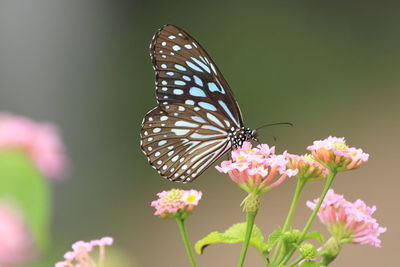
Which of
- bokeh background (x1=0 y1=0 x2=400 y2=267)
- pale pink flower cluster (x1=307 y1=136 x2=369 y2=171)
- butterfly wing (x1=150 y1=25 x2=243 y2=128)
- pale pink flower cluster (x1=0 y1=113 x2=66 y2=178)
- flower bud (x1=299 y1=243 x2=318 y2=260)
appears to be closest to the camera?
flower bud (x1=299 y1=243 x2=318 y2=260)

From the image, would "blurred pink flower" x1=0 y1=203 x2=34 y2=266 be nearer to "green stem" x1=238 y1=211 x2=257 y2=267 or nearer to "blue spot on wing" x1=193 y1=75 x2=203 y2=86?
"green stem" x1=238 y1=211 x2=257 y2=267

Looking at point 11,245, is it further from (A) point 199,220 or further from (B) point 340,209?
(A) point 199,220

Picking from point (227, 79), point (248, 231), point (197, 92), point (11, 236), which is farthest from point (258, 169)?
point (227, 79)

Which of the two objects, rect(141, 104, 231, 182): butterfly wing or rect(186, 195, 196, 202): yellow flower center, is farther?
rect(141, 104, 231, 182): butterfly wing

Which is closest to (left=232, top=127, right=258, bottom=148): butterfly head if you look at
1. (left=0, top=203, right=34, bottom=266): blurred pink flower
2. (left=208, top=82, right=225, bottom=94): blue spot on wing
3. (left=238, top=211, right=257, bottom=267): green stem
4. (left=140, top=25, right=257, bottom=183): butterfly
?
(left=140, top=25, right=257, bottom=183): butterfly

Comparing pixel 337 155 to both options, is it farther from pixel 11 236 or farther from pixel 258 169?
pixel 11 236

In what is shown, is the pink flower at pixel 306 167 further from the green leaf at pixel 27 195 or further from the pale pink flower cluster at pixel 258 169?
the green leaf at pixel 27 195

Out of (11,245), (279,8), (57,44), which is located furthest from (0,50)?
(11,245)
